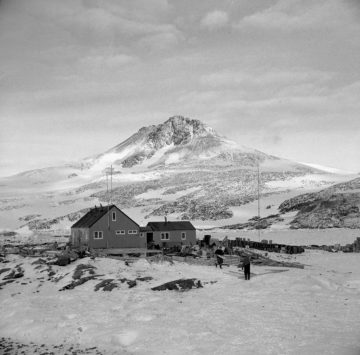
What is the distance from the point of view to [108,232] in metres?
54.2

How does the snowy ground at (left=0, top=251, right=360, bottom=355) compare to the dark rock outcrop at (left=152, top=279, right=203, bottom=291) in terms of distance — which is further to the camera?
the dark rock outcrop at (left=152, top=279, right=203, bottom=291)

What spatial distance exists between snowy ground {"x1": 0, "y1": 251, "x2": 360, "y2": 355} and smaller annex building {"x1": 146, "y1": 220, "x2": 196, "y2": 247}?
2699cm

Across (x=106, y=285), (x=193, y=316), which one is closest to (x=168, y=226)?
(x=106, y=285)

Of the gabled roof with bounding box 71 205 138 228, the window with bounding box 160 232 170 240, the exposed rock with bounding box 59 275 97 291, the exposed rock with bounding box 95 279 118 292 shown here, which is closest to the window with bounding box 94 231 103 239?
the gabled roof with bounding box 71 205 138 228

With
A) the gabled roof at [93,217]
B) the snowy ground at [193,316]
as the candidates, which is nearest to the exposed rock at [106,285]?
A: the snowy ground at [193,316]

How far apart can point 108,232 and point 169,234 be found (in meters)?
8.76

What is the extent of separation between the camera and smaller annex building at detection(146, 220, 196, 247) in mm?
58000

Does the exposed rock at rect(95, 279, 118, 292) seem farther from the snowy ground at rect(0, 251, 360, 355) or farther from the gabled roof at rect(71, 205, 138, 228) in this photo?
the gabled roof at rect(71, 205, 138, 228)

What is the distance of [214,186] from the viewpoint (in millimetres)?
170750

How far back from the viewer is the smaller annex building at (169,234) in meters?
58.0

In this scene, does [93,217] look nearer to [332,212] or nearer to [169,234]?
[169,234]

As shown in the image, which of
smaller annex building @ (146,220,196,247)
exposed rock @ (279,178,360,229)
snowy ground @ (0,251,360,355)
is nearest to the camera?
snowy ground @ (0,251,360,355)

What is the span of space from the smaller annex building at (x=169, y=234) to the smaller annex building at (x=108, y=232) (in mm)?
1649

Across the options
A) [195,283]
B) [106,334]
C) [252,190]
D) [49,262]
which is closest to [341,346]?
[106,334]
